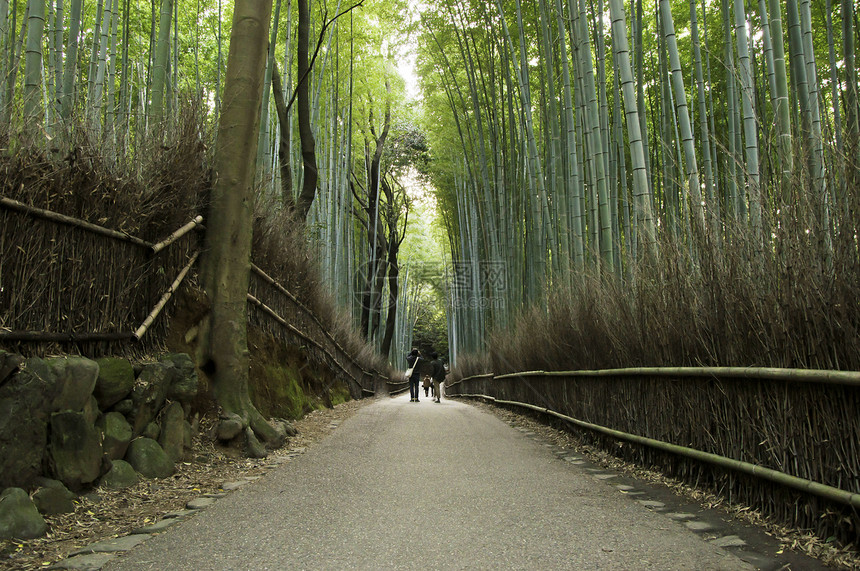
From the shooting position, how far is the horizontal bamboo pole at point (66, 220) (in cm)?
231

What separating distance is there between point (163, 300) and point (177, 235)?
0.40 m

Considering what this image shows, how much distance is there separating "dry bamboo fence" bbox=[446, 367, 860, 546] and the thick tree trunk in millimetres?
2359

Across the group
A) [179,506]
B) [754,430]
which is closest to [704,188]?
[754,430]

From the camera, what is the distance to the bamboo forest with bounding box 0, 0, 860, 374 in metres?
2.24

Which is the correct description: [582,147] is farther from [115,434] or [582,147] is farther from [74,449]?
[74,449]

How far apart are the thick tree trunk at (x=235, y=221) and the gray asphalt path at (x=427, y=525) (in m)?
0.75

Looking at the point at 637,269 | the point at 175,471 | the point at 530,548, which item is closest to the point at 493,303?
the point at 637,269

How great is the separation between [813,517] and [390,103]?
45.5 feet

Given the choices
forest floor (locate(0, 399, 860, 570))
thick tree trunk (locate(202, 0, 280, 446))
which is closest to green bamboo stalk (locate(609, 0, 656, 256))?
forest floor (locate(0, 399, 860, 570))

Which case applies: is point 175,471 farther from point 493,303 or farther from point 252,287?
point 493,303

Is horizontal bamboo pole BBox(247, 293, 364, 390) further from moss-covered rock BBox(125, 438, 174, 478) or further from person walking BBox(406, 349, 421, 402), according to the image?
person walking BBox(406, 349, 421, 402)

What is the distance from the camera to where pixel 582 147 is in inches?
241

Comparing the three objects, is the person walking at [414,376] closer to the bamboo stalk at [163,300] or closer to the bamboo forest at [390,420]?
the bamboo forest at [390,420]

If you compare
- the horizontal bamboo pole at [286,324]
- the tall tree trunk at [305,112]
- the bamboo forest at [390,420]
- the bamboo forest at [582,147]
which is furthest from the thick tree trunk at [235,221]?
the tall tree trunk at [305,112]
